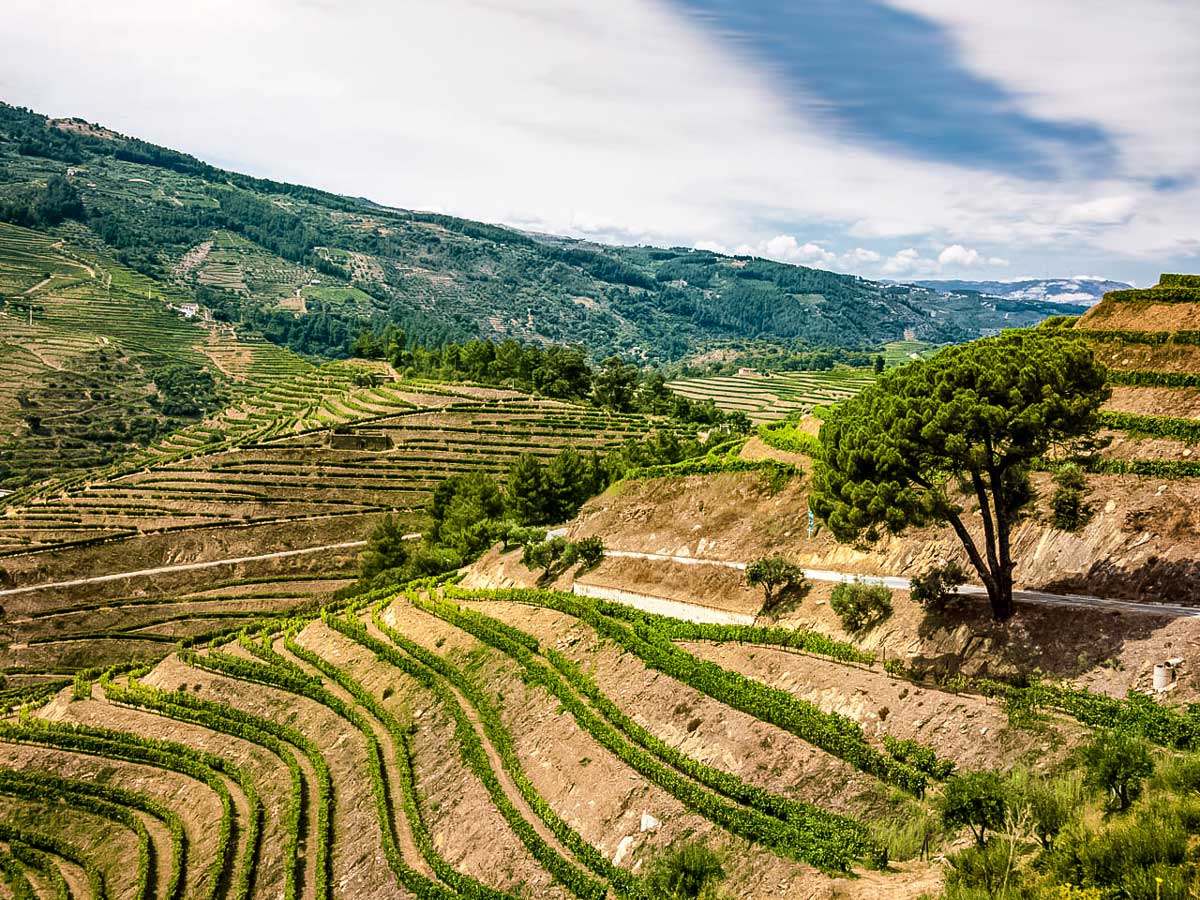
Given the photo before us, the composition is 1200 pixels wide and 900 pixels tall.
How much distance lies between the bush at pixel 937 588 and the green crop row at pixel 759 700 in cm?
672

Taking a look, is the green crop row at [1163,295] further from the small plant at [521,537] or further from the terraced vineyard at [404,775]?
the small plant at [521,537]

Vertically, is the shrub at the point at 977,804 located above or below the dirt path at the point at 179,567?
above

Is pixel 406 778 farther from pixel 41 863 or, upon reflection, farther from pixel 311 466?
pixel 311 466

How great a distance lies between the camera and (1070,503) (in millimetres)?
31375

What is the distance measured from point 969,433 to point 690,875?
17832 mm

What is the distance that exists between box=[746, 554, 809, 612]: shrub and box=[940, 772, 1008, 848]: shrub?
19.3m

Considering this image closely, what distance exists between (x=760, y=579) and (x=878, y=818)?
15.9m

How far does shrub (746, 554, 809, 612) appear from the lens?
38.0 metres

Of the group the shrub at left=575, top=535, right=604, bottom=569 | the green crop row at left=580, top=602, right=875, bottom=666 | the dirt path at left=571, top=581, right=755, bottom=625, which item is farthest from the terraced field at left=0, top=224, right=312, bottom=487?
the green crop row at left=580, top=602, right=875, bottom=666

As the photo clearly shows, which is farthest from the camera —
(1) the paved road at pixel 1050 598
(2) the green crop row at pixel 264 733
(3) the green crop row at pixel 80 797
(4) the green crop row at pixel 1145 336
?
(3) the green crop row at pixel 80 797

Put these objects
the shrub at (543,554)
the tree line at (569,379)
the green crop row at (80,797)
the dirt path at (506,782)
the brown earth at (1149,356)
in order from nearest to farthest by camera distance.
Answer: the dirt path at (506,782), the brown earth at (1149,356), the green crop row at (80,797), the shrub at (543,554), the tree line at (569,379)

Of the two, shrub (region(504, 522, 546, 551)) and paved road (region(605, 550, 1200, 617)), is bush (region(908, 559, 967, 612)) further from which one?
shrub (region(504, 522, 546, 551))

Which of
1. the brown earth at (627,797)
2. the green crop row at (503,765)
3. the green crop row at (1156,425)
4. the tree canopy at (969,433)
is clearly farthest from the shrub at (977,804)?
the green crop row at (1156,425)

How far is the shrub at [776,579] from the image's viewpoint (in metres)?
38.0
